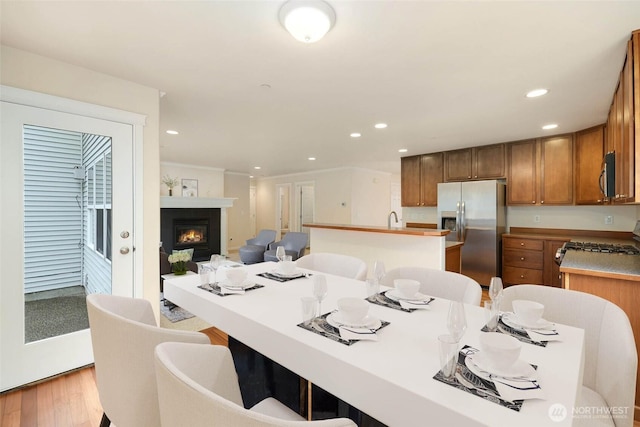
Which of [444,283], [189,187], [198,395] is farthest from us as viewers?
[189,187]

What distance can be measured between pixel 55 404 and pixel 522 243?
A: 5.15 meters

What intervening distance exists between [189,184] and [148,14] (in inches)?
241

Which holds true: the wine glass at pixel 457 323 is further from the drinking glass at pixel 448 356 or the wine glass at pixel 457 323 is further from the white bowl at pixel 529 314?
the white bowl at pixel 529 314

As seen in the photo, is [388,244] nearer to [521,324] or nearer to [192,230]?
[521,324]

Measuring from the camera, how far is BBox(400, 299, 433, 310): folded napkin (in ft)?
4.33

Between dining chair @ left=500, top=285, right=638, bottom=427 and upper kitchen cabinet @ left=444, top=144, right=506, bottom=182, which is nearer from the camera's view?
dining chair @ left=500, top=285, right=638, bottom=427

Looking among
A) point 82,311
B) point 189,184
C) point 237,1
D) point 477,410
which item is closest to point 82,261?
point 82,311

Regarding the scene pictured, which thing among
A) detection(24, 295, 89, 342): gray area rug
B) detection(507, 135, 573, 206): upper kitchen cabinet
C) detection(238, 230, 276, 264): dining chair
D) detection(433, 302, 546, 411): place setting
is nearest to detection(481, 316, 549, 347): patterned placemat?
detection(433, 302, 546, 411): place setting

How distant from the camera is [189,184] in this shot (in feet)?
23.6

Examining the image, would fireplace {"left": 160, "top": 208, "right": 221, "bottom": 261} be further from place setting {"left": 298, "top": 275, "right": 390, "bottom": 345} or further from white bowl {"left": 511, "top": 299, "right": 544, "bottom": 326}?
white bowl {"left": 511, "top": 299, "right": 544, "bottom": 326}

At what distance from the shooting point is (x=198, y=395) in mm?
561

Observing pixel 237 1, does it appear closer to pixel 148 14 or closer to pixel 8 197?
pixel 148 14

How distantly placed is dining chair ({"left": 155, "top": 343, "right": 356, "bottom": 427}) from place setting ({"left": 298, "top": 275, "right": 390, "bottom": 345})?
34cm

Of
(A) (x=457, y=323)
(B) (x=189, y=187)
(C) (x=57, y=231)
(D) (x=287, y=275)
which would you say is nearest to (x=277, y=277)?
(D) (x=287, y=275)
